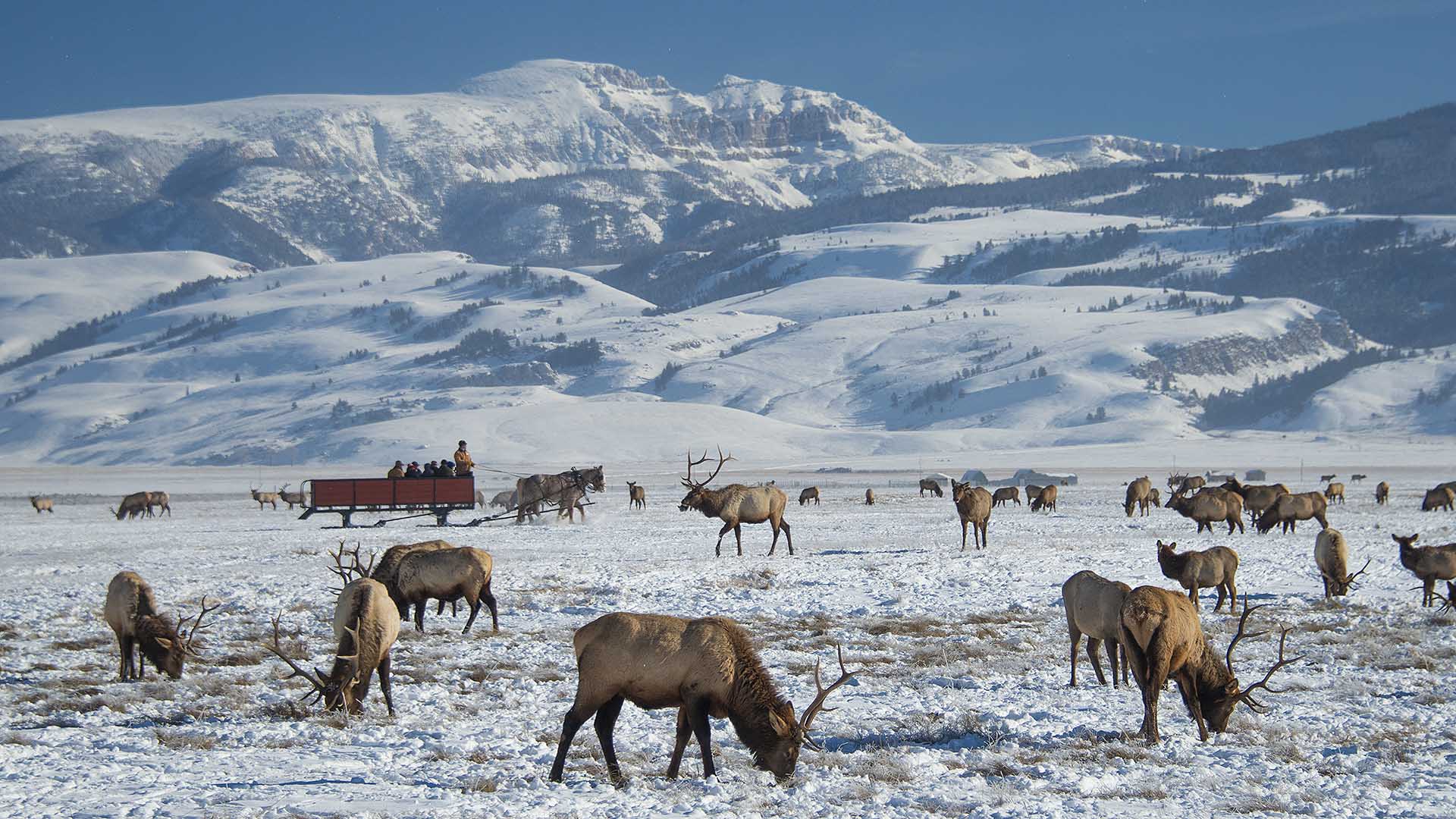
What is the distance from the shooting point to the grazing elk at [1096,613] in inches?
489

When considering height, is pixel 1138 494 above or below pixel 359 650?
above

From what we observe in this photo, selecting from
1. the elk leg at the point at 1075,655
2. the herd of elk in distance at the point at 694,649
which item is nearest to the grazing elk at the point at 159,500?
the herd of elk in distance at the point at 694,649

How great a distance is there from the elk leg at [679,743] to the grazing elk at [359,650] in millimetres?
3356

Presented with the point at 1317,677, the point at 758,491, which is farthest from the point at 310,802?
the point at 758,491

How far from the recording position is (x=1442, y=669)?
14.0 meters

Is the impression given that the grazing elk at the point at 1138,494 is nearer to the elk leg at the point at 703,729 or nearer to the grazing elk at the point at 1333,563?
the grazing elk at the point at 1333,563

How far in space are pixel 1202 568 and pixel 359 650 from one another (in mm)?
12481

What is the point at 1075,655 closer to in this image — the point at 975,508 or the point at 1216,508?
the point at 975,508

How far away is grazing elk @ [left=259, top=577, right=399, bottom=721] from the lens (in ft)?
37.5

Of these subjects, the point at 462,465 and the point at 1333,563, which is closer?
the point at 1333,563

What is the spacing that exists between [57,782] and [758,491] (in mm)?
19340

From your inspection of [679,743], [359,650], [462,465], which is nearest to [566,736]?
[679,743]

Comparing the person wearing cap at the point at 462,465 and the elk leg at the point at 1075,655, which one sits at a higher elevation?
the person wearing cap at the point at 462,465

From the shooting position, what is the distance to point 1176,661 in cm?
1091
